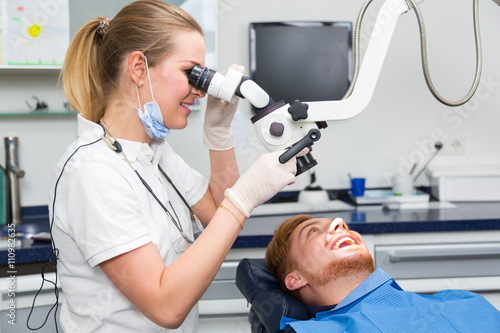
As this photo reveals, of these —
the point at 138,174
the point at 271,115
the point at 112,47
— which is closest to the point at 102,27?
the point at 112,47

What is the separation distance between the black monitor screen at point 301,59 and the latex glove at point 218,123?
1014 mm

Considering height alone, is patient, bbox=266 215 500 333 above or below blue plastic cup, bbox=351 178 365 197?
below

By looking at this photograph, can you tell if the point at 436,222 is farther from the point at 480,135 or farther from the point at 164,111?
the point at 164,111

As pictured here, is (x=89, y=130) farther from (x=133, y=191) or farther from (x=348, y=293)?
(x=348, y=293)

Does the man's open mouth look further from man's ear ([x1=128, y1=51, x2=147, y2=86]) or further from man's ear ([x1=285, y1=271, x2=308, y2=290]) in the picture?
man's ear ([x1=128, y1=51, x2=147, y2=86])

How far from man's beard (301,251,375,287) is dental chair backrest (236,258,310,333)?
10 cm

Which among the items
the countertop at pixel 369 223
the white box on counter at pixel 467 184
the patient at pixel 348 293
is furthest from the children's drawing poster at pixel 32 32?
the white box on counter at pixel 467 184

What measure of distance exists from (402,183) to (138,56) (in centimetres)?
166

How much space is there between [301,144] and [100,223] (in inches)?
19.1

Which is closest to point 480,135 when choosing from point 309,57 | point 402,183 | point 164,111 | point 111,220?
point 402,183

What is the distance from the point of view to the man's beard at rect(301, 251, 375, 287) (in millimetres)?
1548

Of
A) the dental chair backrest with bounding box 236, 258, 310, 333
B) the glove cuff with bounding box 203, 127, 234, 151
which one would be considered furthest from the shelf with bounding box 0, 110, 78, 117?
the dental chair backrest with bounding box 236, 258, 310, 333

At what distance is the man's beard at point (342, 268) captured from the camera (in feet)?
5.08

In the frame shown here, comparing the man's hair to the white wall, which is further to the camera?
the white wall
